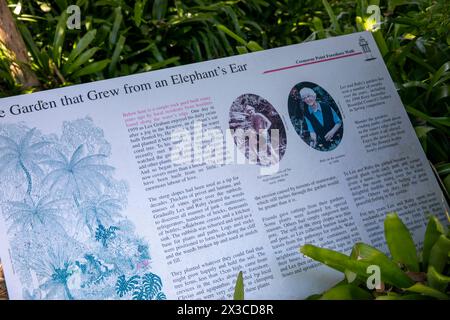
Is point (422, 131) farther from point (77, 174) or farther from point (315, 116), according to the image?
point (77, 174)

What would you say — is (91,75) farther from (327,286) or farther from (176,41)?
(327,286)

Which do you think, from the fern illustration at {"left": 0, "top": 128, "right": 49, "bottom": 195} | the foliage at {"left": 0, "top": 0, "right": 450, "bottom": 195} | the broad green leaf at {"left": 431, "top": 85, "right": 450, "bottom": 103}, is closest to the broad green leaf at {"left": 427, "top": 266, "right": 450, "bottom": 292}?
the foliage at {"left": 0, "top": 0, "right": 450, "bottom": 195}

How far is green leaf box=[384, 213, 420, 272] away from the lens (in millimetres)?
1594

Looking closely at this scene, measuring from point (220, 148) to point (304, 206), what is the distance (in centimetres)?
33

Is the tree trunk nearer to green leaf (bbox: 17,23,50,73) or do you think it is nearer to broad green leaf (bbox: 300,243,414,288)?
green leaf (bbox: 17,23,50,73)

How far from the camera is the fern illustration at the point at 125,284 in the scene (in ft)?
5.22

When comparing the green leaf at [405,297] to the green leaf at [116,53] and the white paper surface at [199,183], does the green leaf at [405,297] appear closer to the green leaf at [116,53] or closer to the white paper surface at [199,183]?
the white paper surface at [199,183]

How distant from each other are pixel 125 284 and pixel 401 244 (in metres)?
0.80

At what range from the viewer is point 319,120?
1936mm

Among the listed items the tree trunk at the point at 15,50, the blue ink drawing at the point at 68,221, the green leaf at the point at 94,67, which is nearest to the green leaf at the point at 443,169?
the blue ink drawing at the point at 68,221

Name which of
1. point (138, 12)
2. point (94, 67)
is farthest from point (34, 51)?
point (138, 12)

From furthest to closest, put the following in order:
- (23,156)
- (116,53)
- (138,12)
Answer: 1. (138,12)
2. (116,53)
3. (23,156)
